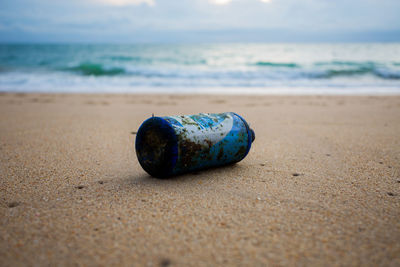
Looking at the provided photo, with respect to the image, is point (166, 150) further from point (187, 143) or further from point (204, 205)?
point (204, 205)

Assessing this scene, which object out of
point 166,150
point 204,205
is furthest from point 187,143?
point 204,205

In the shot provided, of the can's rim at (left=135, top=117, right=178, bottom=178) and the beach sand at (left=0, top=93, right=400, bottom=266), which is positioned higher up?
the can's rim at (left=135, top=117, right=178, bottom=178)

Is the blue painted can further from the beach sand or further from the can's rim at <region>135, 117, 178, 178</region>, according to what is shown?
the beach sand

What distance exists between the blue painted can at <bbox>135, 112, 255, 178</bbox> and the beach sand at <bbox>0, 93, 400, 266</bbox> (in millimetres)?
140

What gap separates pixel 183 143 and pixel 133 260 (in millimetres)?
860

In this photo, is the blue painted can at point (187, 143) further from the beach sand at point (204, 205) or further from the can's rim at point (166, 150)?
the beach sand at point (204, 205)

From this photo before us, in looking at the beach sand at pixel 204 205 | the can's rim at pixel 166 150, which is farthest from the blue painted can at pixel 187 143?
the beach sand at pixel 204 205

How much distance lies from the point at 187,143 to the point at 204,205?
1.43ft

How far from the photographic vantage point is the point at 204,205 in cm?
183

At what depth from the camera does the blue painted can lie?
6.56 feet

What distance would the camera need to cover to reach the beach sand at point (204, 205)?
1376 mm

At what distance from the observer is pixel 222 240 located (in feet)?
4.81

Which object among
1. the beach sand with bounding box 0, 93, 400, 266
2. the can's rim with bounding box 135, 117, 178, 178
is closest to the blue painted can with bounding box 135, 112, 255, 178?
the can's rim with bounding box 135, 117, 178, 178

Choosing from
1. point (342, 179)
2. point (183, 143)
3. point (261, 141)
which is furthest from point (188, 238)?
point (261, 141)
